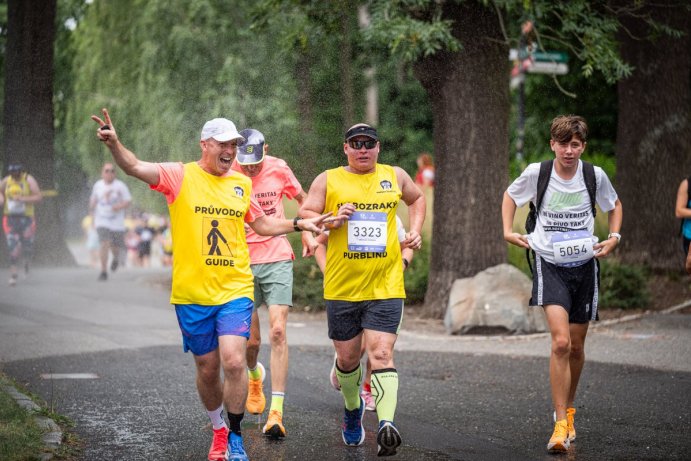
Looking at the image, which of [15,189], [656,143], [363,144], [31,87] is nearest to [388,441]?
[363,144]

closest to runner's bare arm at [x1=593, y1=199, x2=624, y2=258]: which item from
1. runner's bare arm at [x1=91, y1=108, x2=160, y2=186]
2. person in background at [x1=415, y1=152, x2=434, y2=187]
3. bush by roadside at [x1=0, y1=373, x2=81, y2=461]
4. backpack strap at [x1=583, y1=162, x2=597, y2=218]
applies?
backpack strap at [x1=583, y1=162, x2=597, y2=218]

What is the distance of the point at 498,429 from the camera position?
24.2 ft

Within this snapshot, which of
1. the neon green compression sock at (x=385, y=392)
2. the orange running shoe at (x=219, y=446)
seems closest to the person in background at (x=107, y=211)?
the orange running shoe at (x=219, y=446)

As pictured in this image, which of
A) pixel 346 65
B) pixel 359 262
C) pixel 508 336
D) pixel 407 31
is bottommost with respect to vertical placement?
pixel 508 336

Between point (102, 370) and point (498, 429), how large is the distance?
386 centimetres

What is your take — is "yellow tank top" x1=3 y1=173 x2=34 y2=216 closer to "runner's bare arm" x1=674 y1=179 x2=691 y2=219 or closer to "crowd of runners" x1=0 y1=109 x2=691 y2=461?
"crowd of runners" x1=0 y1=109 x2=691 y2=461

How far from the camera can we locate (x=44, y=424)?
696 centimetres

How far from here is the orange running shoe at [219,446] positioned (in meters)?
6.26

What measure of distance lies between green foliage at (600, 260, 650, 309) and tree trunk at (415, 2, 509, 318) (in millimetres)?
1479

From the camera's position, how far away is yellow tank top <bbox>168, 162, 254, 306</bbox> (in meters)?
6.25

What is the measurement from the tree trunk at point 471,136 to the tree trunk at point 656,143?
292cm

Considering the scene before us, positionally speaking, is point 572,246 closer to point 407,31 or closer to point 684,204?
point 684,204

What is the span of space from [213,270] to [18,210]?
12045 millimetres

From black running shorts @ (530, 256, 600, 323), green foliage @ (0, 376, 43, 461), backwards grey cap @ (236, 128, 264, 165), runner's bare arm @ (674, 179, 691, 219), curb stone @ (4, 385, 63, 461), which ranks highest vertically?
backwards grey cap @ (236, 128, 264, 165)
